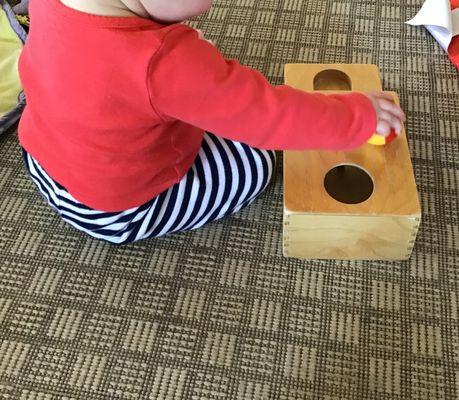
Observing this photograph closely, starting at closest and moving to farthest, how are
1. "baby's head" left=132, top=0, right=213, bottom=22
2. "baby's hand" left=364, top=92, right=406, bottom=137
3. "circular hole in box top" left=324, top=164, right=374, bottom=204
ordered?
1. "baby's head" left=132, top=0, right=213, bottom=22
2. "baby's hand" left=364, top=92, right=406, bottom=137
3. "circular hole in box top" left=324, top=164, right=374, bottom=204

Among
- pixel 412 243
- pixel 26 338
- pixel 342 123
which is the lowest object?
pixel 26 338

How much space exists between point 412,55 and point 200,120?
2.21 feet

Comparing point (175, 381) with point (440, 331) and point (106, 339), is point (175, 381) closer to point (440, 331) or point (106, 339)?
point (106, 339)

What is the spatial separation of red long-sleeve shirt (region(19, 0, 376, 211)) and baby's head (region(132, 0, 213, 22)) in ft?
0.04

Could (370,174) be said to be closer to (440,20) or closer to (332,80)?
(332,80)

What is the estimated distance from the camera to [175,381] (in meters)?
0.77

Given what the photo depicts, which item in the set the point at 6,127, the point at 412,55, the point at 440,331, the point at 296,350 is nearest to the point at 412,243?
the point at 440,331

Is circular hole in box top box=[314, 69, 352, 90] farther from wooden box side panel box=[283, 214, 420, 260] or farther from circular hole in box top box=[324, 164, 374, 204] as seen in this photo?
wooden box side panel box=[283, 214, 420, 260]

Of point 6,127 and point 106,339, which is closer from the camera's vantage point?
point 106,339

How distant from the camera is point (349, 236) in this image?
0.83m

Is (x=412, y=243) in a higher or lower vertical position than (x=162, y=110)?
lower

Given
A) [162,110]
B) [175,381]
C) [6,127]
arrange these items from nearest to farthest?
[162,110], [175,381], [6,127]

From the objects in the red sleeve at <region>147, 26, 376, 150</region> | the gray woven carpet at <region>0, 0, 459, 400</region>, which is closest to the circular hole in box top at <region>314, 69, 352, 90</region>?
the gray woven carpet at <region>0, 0, 459, 400</region>

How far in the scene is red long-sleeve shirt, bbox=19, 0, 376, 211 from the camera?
2.00 ft
